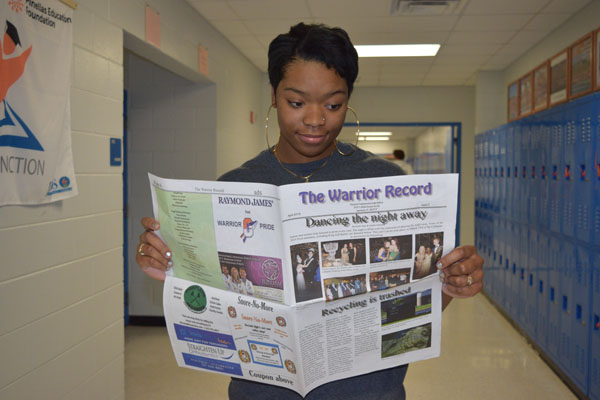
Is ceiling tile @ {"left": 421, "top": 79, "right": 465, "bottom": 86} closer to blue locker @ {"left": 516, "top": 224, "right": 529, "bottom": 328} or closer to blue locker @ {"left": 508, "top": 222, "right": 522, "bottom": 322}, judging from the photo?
blue locker @ {"left": 508, "top": 222, "right": 522, "bottom": 322}

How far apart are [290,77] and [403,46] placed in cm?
428

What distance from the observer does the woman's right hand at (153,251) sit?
0.95m

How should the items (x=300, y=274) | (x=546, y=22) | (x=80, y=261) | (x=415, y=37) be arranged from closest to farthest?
(x=300, y=274), (x=80, y=261), (x=546, y=22), (x=415, y=37)

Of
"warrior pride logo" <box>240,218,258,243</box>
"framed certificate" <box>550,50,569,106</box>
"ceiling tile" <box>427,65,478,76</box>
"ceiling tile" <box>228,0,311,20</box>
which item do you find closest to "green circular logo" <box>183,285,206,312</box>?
"warrior pride logo" <box>240,218,258,243</box>

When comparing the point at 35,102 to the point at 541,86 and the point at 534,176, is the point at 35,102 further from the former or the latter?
the point at 541,86

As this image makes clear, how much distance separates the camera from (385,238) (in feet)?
2.93

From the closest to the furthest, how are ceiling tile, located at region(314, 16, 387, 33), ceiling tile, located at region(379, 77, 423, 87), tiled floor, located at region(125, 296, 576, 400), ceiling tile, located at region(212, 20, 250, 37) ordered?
tiled floor, located at region(125, 296, 576, 400) < ceiling tile, located at region(314, 16, 387, 33) < ceiling tile, located at region(212, 20, 250, 37) < ceiling tile, located at region(379, 77, 423, 87)

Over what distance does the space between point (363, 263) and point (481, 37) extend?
4.36 meters

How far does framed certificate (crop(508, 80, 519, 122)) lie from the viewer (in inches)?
213

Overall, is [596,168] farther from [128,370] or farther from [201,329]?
[128,370]

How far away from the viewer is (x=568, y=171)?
3.15 m

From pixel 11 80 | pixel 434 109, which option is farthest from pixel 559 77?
pixel 11 80

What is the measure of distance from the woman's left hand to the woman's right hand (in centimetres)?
51

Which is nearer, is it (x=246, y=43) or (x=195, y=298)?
(x=195, y=298)
